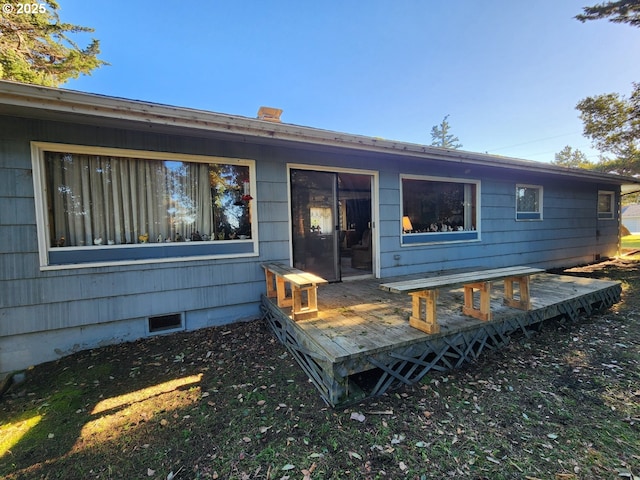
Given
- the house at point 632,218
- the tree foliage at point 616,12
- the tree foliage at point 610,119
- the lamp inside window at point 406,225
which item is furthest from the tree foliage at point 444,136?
the lamp inside window at point 406,225

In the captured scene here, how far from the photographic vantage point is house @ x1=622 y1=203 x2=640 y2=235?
35.2 m

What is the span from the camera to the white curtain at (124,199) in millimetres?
2975

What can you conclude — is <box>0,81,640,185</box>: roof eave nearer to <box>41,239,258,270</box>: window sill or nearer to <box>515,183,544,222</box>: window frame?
<box>41,239,258,270</box>: window sill

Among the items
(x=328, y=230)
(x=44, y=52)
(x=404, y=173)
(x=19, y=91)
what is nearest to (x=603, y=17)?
(x=404, y=173)

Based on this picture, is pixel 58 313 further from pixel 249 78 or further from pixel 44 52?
pixel 249 78

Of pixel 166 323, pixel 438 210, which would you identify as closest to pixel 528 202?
pixel 438 210

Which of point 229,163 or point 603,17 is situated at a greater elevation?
point 603,17

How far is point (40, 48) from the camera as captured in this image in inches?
292

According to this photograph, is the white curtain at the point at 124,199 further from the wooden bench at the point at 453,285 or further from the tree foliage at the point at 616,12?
the tree foliage at the point at 616,12

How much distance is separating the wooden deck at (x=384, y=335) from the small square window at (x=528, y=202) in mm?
3027

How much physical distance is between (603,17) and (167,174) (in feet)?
33.9

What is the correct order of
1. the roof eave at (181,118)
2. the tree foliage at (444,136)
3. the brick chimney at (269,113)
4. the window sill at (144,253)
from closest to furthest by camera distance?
the roof eave at (181,118) < the window sill at (144,253) < the brick chimney at (269,113) < the tree foliage at (444,136)

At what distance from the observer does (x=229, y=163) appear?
11.9ft

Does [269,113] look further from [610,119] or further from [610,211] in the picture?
[610,119]
